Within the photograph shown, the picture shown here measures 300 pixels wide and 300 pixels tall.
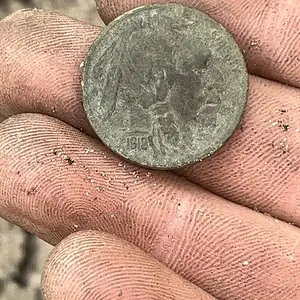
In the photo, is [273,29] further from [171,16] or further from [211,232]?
[211,232]

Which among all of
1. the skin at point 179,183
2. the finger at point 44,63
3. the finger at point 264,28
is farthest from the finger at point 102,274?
the finger at point 264,28

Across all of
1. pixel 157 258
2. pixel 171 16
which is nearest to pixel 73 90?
pixel 171 16

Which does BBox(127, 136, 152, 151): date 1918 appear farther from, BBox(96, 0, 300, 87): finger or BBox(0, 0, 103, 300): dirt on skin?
BBox(0, 0, 103, 300): dirt on skin

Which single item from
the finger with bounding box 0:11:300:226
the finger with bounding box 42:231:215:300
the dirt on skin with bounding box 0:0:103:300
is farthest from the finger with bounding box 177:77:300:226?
the dirt on skin with bounding box 0:0:103:300

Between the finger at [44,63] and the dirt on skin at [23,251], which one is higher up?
the finger at [44,63]

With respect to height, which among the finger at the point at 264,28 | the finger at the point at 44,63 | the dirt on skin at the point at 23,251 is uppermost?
the finger at the point at 264,28

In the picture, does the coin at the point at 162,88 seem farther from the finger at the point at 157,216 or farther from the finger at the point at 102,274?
the finger at the point at 102,274

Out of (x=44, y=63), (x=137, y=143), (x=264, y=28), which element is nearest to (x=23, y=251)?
(x=44, y=63)
